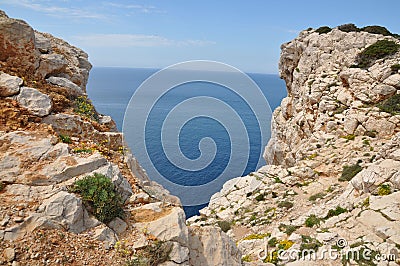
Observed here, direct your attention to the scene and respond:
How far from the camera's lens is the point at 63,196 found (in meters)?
7.42

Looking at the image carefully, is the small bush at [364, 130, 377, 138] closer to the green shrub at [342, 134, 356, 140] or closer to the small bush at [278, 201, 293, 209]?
the green shrub at [342, 134, 356, 140]

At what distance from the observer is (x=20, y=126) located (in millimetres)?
9258

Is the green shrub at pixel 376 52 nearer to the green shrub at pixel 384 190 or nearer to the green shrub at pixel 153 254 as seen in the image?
the green shrub at pixel 384 190

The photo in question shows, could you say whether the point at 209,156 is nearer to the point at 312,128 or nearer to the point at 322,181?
the point at 312,128

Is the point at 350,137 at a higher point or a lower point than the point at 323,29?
lower

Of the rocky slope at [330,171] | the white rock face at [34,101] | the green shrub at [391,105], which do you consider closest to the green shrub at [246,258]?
the rocky slope at [330,171]

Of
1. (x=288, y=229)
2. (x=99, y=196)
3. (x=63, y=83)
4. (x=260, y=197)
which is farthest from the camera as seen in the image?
(x=260, y=197)

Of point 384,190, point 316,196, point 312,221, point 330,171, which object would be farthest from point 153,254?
point 330,171

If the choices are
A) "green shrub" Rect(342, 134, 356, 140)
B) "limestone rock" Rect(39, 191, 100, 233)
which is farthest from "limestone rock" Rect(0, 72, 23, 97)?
"green shrub" Rect(342, 134, 356, 140)

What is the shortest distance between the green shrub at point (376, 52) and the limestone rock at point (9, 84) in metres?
30.1

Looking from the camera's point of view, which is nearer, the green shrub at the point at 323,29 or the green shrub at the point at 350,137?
the green shrub at the point at 350,137

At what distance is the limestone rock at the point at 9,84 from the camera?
976cm

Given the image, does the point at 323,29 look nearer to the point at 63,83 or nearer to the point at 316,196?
the point at 316,196

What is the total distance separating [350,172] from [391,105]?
7.77 metres
